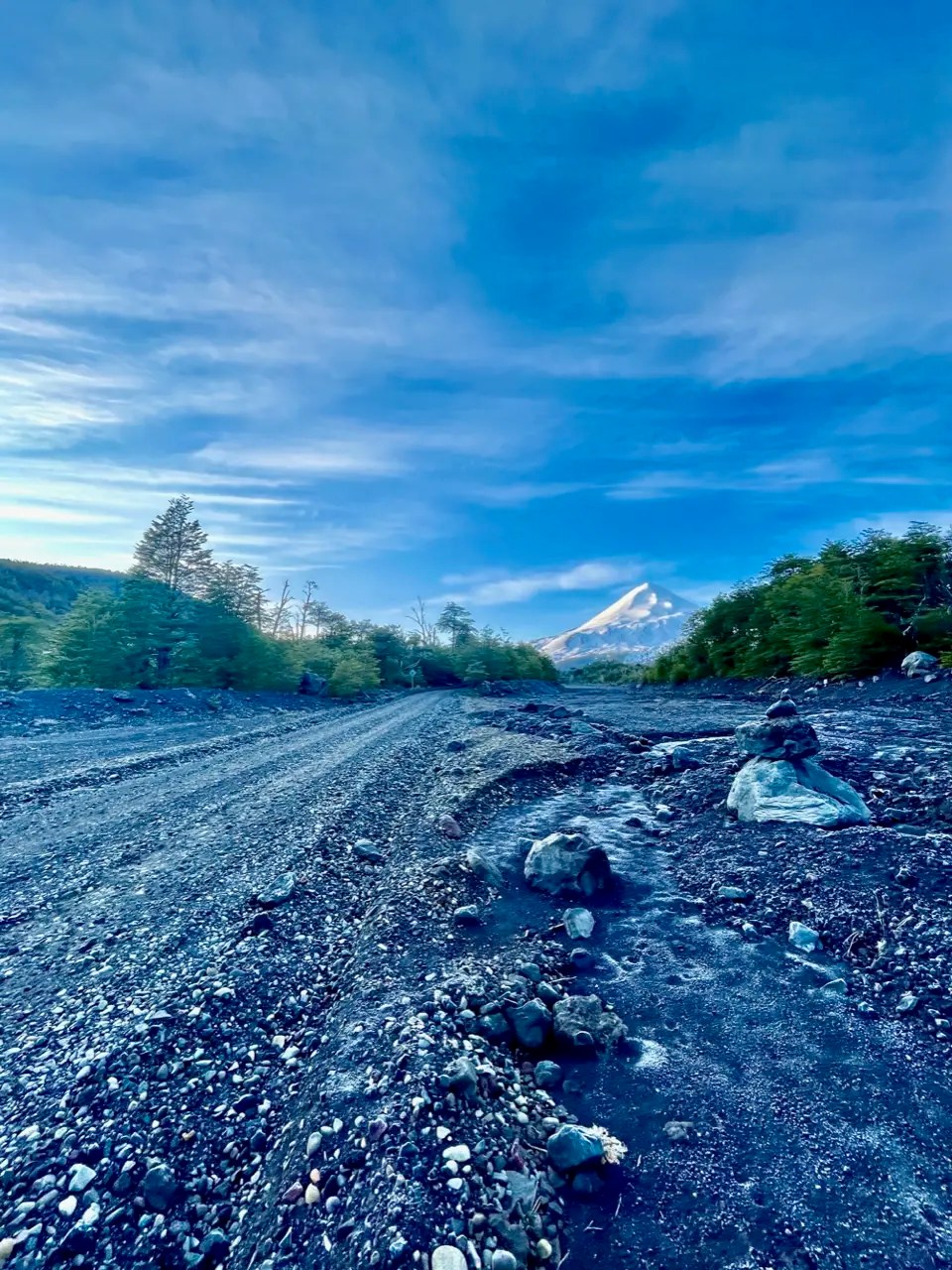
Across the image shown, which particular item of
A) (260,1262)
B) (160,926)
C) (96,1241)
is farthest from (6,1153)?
(160,926)

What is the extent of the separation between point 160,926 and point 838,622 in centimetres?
2137

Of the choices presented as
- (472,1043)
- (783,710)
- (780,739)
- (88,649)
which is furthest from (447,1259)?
(88,649)

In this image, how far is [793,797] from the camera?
238 inches

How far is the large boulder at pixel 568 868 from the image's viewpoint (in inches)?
199

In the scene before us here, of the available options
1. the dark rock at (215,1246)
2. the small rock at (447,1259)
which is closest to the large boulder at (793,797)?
the small rock at (447,1259)

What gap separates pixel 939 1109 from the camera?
2.63 metres

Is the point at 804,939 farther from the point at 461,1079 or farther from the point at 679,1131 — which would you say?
the point at 461,1079

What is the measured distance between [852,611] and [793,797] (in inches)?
610

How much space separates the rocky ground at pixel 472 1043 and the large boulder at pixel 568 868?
0.10 metres

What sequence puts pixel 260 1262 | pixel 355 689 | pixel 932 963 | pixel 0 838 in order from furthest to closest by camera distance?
pixel 355 689 < pixel 0 838 < pixel 932 963 < pixel 260 1262

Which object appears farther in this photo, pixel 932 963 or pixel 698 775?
pixel 698 775

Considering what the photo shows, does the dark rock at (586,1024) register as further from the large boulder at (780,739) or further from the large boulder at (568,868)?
the large boulder at (780,739)

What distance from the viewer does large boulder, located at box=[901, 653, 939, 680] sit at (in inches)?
600

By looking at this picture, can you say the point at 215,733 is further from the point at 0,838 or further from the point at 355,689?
the point at 355,689
